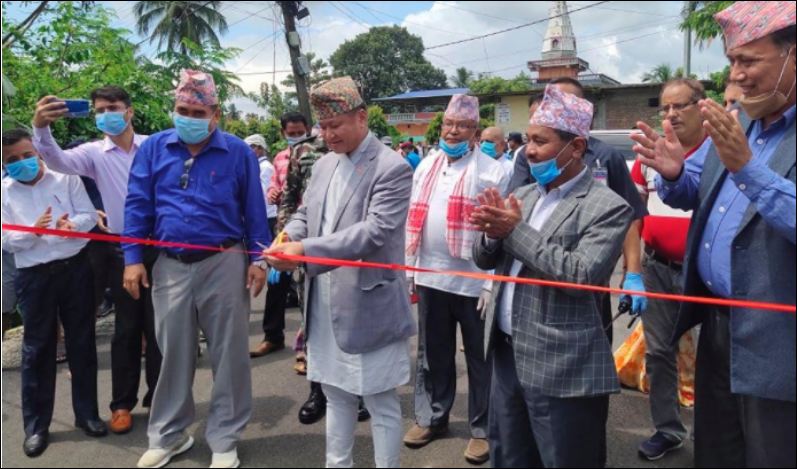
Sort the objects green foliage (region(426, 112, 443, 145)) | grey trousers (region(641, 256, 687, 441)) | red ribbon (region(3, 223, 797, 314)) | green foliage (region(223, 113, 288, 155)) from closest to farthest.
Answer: red ribbon (region(3, 223, 797, 314)) < grey trousers (region(641, 256, 687, 441)) < green foliage (region(426, 112, 443, 145)) < green foliage (region(223, 113, 288, 155))

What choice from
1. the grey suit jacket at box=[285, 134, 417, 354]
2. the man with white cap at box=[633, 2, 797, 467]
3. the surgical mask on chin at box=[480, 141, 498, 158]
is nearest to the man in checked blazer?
the man with white cap at box=[633, 2, 797, 467]

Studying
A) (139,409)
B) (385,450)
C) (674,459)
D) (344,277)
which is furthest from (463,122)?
(139,409)

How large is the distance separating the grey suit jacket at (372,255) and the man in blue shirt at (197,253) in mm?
575

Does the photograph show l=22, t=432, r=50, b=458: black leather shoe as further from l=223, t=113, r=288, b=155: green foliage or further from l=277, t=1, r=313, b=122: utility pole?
l=223, t=113, r=288, b=155: green foliage

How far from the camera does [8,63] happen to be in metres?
2.61

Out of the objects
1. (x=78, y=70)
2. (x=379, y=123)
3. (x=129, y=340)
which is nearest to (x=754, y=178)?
(x=129, y=340)

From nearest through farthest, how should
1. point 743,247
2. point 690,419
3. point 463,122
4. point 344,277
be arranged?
point 743,247 → point 344,277 → point 463,122 → point 690,419

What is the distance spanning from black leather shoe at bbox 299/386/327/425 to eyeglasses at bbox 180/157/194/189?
1.44m

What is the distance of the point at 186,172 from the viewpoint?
2902 mm

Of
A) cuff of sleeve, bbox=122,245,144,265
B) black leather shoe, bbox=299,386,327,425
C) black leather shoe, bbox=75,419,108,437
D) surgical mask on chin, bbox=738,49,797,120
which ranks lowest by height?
black leather shoe, bbox=299,386,327,425

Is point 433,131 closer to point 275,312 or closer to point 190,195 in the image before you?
point 275,312

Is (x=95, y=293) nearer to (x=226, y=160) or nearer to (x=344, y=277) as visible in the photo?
(x=226, y=160)

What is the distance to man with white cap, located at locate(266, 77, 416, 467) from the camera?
248cm

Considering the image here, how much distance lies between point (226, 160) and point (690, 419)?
301 centimetres
